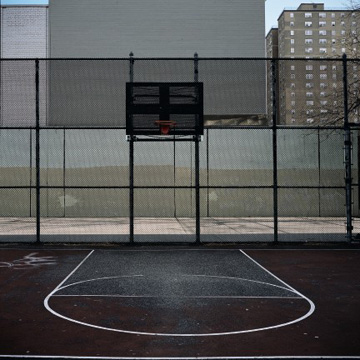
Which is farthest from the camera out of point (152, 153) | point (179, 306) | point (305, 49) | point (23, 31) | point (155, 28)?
point (305, 49)

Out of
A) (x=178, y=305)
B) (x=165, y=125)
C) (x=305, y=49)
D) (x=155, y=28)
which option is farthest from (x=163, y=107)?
(x=305, y=49)

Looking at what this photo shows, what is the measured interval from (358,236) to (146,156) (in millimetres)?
18279

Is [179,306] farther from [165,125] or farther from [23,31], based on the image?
[23,31]

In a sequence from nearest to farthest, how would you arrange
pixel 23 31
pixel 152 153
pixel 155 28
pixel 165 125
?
pixel 165 125
pixel 152 153
pixel 23 31
pixel 155 28

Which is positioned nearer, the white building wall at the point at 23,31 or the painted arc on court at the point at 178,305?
the painted arc on court at the point at 178,305

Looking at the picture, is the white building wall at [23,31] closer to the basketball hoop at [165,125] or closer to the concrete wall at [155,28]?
the concrete wall at [155,28]

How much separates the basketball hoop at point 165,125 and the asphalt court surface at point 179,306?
3891mm

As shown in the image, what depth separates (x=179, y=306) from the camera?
8000 mm

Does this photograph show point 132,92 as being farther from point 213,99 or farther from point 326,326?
point 213,99

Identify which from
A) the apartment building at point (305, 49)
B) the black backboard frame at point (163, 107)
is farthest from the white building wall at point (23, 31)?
the apartment building at point (305, 49)

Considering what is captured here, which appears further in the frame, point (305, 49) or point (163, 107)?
point (305, 49)

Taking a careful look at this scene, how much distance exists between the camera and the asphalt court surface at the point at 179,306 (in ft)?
19.6

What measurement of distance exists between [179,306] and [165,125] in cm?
782

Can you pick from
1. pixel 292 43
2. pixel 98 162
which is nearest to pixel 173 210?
pixel 98 162
